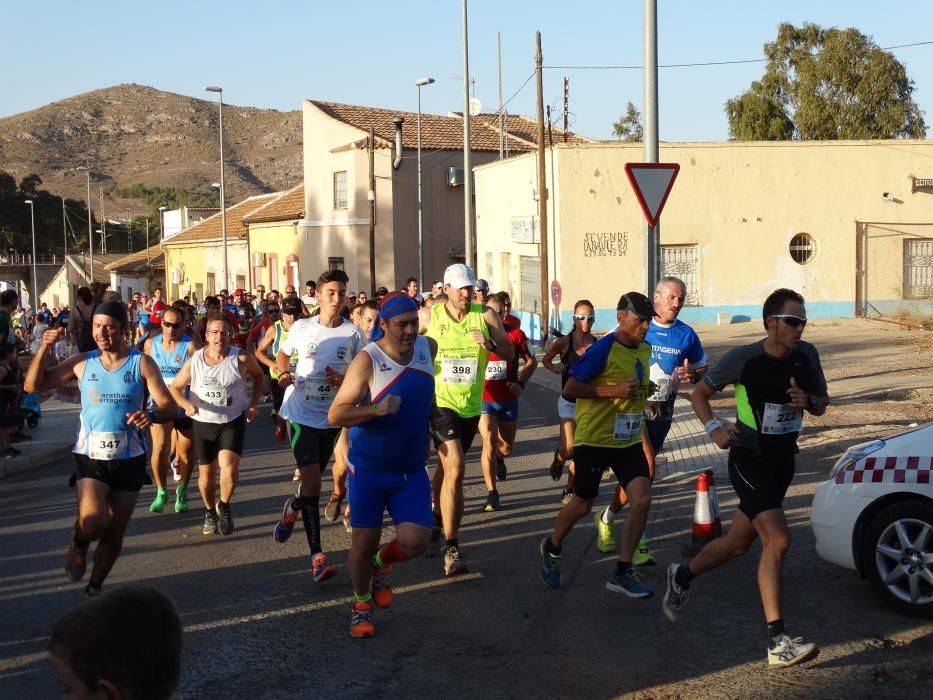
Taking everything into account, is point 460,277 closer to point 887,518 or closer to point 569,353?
point 569,353

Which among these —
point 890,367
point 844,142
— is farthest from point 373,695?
point 844,142

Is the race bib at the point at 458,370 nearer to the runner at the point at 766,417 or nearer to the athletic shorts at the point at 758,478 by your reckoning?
the runner at the point at 766,417

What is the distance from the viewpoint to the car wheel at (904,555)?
6.17 meters

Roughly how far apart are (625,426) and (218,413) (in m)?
3.62

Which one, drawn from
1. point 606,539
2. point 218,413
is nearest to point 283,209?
point 218,413

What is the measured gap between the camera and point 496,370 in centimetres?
998

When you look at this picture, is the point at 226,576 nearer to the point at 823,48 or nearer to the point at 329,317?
the point at 329,317

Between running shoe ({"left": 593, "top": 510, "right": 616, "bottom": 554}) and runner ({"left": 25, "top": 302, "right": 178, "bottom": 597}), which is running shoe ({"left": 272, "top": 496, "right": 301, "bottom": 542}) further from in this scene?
running shoe ({"left": 593, "top": 510, "right": 616, "bottom": 554})

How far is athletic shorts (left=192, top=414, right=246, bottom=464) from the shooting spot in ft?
29.4

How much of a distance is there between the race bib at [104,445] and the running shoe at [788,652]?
3928 millimetres

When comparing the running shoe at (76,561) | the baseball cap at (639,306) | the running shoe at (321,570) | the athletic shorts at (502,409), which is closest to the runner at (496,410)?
the athletic shorts at (502,409)

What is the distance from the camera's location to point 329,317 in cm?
847

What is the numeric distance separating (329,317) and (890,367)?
1431 centimetres

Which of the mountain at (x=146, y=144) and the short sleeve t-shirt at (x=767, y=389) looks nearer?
the short sleeve t-shirt at (x=767, y=389)
